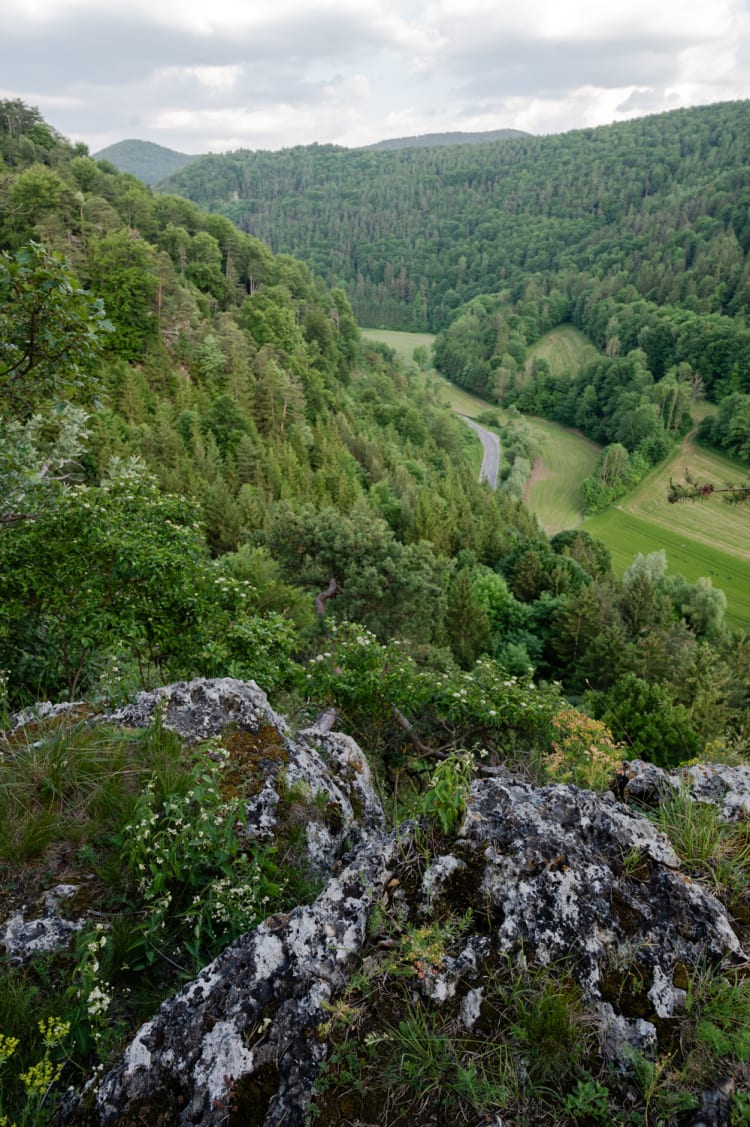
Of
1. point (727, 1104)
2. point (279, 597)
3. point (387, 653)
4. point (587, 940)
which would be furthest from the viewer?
point (279, 597)

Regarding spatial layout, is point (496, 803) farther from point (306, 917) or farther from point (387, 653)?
point (387, 653)

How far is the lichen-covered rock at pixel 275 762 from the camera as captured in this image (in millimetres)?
4945

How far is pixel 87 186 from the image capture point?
7131 centimetres

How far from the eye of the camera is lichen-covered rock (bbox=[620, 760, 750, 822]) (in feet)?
14.3

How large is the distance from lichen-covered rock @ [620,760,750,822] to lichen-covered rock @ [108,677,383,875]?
246 centimetres

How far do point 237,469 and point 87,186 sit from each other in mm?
54697

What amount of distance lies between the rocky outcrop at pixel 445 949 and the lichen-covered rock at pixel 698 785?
748 millimetres

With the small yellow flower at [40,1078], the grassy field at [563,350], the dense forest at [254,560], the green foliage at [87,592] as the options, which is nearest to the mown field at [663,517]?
the dense forest at [254,560]

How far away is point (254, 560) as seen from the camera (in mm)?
26266

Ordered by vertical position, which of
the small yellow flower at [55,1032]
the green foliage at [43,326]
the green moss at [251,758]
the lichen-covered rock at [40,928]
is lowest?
the green moss at [251,758]

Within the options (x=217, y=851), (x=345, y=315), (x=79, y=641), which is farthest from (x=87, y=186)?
(x=217, y=851)

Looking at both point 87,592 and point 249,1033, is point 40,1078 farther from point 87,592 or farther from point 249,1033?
point 87,592

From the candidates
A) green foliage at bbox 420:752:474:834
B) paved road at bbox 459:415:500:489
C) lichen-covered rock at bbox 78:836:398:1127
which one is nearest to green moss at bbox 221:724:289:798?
lichen-covered rock at bbox 78:836:398:1127

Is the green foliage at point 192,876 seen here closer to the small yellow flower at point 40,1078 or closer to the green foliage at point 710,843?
the small yellow flower at point 40,1078
